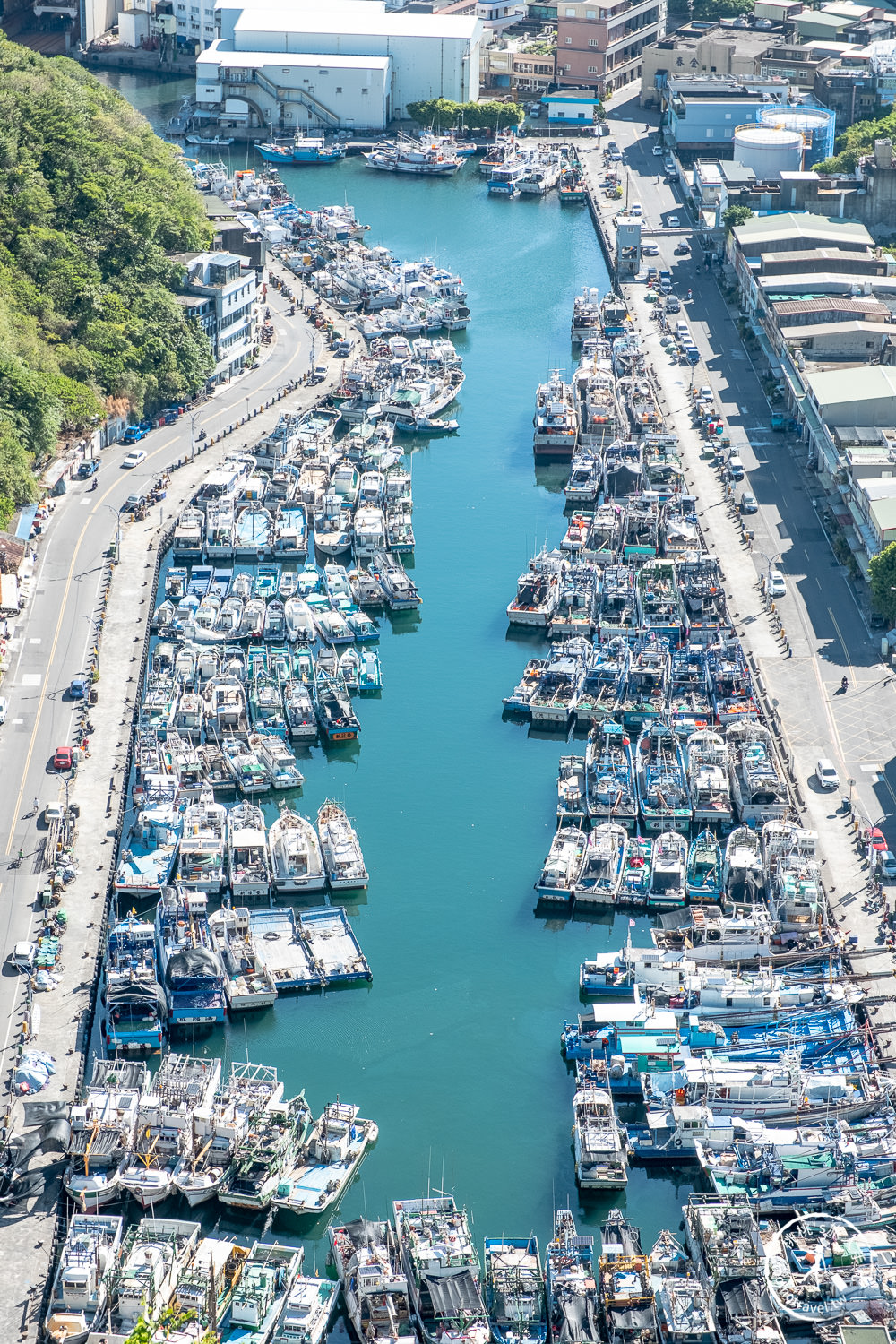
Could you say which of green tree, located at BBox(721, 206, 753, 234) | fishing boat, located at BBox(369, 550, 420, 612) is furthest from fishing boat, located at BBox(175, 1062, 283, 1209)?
green tree, located at BBox(721, 206, 753, 234)

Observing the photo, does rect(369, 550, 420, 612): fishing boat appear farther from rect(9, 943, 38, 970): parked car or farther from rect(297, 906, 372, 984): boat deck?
rect(9, 943, 38, 970): parked car

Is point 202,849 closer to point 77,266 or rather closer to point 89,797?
point 89,797

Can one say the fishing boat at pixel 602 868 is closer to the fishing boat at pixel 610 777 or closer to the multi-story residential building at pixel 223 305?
the fishing boat at pixel 610 777

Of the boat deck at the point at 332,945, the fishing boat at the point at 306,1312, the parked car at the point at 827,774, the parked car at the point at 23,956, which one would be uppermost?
the parked car at the point at 827,774

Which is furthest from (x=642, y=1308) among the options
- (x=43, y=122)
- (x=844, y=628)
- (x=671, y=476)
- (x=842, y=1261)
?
(x=43, y=122)

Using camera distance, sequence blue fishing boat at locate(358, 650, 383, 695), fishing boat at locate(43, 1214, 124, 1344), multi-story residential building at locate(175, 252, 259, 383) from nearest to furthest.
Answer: fishing boat at locate(43, 1214, 124, 1344) < blue fishing boat at locate(358, 650, 383, 695) < multi-story residential building at locate(175, 252, 259, 383)

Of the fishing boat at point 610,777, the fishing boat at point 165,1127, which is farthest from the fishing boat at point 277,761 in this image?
the fishing boat at point 165,1127
